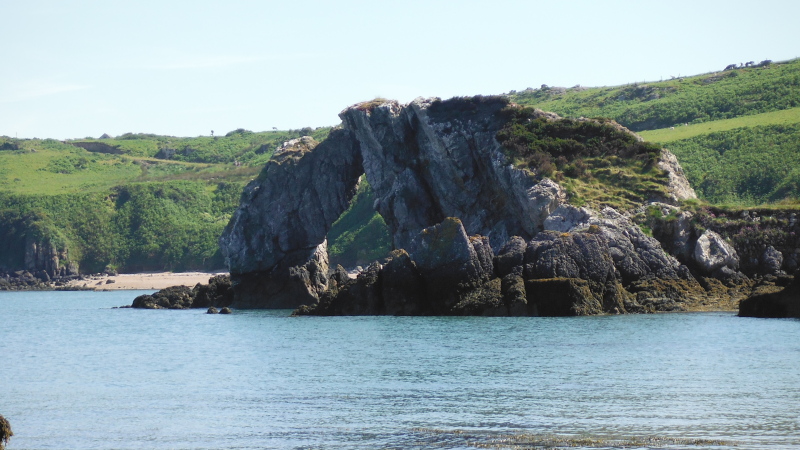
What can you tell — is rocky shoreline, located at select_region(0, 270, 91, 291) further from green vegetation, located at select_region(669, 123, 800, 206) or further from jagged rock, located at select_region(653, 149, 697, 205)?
jagged rock, located at select_region(653, 149, 697, 205)

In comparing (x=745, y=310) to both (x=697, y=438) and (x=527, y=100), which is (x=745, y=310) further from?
(x=527, y=100)

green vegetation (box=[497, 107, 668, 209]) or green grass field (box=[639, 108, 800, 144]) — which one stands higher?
green grass field (box=[639, 108, 800, 144])

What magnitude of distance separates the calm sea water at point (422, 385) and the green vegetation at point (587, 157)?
44.9 ft

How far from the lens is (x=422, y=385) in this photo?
26.7m

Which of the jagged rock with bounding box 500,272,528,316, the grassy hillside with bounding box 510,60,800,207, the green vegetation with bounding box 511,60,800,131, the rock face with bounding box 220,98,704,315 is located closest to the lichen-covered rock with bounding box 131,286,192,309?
the rock face with bounding box 220,98,704,315

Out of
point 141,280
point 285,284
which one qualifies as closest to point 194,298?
point 285,284

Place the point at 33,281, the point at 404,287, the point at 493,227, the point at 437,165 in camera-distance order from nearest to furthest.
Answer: the point at 404,287
the point at 493,227
the point at 437,165
the point at 33,281

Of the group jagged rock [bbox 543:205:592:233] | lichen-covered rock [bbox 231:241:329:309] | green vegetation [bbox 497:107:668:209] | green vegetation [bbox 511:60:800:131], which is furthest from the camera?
green vegetation [bbox 511:60:800:131]

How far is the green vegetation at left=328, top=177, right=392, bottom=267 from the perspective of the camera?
10306cm

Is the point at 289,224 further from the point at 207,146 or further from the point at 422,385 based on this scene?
the point at 207,146

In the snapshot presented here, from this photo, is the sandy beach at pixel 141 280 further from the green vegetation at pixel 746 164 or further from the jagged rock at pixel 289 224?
the green vegetation at pixel 746 164

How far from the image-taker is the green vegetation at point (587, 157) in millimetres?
55656

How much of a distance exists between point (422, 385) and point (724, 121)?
78.8 metres

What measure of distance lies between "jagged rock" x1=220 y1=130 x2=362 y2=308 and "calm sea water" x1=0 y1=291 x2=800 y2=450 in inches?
818
